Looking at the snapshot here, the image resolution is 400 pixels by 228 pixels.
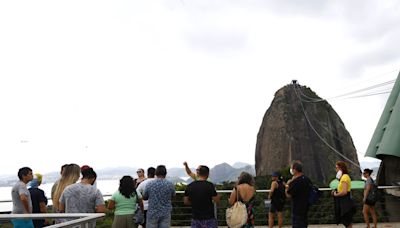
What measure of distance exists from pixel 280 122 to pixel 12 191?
22.0 metres

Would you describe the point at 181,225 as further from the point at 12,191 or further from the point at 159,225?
the point at 12,191

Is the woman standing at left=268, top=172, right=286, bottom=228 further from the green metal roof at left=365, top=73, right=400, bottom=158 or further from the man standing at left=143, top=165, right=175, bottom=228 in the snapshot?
the green metal roof at left=365, top=73, right=400, bottom=158

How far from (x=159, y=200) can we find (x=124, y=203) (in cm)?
64

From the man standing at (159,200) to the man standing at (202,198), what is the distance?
432mm

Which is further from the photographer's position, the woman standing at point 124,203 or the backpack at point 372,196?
the backpack at point 372,196

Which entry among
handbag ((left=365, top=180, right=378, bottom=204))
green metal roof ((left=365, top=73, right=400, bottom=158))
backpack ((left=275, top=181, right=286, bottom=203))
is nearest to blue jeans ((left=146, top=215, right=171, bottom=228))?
backpack ((left=275, top=181, right=286, bottom=203))

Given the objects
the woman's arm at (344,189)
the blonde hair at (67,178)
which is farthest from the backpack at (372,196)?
the blonde hair at (67,178)

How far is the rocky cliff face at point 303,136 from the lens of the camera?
2539 cm

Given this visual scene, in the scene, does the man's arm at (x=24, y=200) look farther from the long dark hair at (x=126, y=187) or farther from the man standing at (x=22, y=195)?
the long dark hair at (x=126, y=187)

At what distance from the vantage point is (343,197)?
27.0 feet

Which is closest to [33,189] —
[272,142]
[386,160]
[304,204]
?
[304,204]

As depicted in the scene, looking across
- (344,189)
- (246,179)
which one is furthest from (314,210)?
(246,179)

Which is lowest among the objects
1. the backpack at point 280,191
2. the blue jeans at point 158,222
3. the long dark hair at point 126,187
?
the blue jeans at point 158,222

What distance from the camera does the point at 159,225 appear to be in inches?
251
